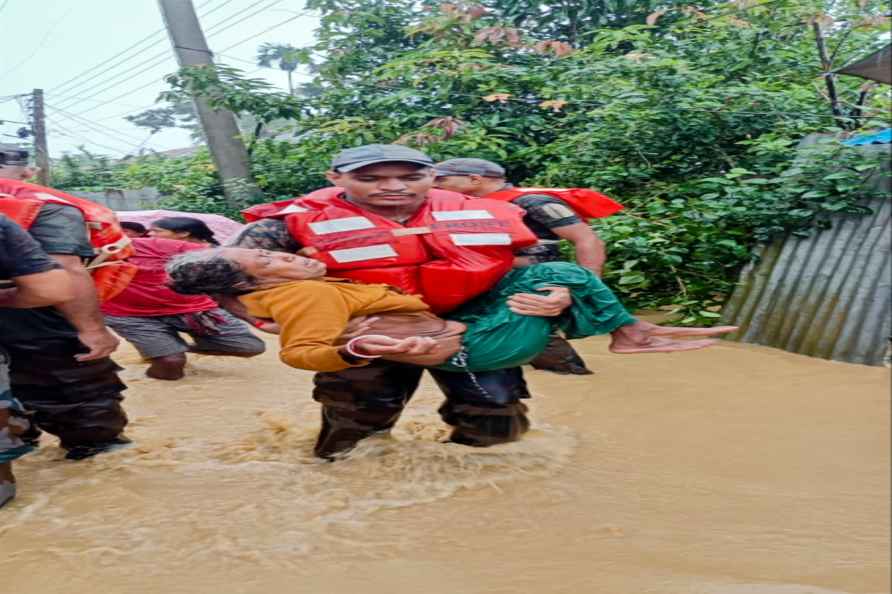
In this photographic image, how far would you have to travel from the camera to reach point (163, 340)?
17.1 feet

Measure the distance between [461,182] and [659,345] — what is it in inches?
68.5

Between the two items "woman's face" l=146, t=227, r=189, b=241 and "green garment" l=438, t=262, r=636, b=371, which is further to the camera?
"woman's face" l=146, t=227, r=189, b=241

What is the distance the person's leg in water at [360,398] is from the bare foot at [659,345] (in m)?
0.81

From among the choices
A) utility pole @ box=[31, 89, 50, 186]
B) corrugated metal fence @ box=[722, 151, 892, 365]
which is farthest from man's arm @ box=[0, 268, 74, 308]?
utility pole @ box=[31, 89, 50, 186]

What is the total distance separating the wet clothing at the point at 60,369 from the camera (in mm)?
3182

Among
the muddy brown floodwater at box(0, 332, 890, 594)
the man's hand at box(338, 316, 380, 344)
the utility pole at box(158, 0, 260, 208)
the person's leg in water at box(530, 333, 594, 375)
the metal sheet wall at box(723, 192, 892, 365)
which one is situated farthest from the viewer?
the utility pole at box(158, 0, 260, 208)

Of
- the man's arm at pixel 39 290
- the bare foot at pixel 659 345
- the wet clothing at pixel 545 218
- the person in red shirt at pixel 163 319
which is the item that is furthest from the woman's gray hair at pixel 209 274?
the person in red shirt at pixel 163 319

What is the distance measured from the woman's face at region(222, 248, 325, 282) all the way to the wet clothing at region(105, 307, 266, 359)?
2.47 meters

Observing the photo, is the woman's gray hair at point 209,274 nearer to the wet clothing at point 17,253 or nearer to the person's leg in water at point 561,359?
the wet clothing at point 17,253

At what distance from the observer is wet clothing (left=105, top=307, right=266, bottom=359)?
203 inches

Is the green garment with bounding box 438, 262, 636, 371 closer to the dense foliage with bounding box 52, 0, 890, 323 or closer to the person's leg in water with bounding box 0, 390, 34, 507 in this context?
the person's leg in water with bounding box 0, 390, 34, 507

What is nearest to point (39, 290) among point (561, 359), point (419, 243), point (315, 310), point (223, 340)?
point (315, 310)

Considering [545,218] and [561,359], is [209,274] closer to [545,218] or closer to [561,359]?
[545,218]

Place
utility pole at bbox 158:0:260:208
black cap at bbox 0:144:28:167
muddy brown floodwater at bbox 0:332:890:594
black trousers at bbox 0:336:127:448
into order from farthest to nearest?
utility pole at bbox 158:0:260:208
black cap at bbox 0:144:28:167
black trousers at bbox 0:336:127:448
muddy brown floodwater at bbox 0:332:890:594
